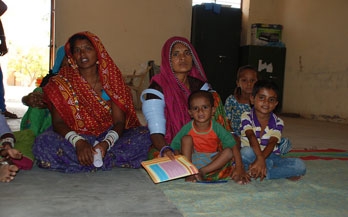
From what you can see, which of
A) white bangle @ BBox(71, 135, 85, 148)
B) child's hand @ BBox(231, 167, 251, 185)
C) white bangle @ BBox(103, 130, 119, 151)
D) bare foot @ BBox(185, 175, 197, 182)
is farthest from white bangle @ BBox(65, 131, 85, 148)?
child's hand @ BBox(231, 167, 251, 185)

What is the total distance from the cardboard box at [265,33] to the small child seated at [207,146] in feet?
19.9

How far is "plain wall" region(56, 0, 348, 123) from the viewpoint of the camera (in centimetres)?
659

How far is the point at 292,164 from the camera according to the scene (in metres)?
2.21

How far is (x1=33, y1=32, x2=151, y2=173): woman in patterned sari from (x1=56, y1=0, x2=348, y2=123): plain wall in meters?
5.13

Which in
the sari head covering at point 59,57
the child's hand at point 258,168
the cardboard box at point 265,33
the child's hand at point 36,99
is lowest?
the child's hand at point 258,168

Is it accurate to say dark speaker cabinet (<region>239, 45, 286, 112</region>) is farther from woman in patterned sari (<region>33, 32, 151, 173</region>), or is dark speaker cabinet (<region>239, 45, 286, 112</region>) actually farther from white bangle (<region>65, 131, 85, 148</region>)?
white bangle (<region>65, 131, 85, 148</region>)

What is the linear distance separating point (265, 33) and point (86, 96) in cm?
636

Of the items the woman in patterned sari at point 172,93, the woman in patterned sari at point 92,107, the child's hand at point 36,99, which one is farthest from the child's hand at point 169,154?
the child's hand at point 36,99

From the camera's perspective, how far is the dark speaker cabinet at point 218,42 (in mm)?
7941

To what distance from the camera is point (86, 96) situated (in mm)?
2391

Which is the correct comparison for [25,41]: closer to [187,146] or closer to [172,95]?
[172,95]

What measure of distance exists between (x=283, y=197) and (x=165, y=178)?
25.4 inches

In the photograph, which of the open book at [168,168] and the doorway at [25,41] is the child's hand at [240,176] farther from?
the doorway at [25,41]

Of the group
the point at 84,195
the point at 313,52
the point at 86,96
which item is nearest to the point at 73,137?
the point at 86,96
